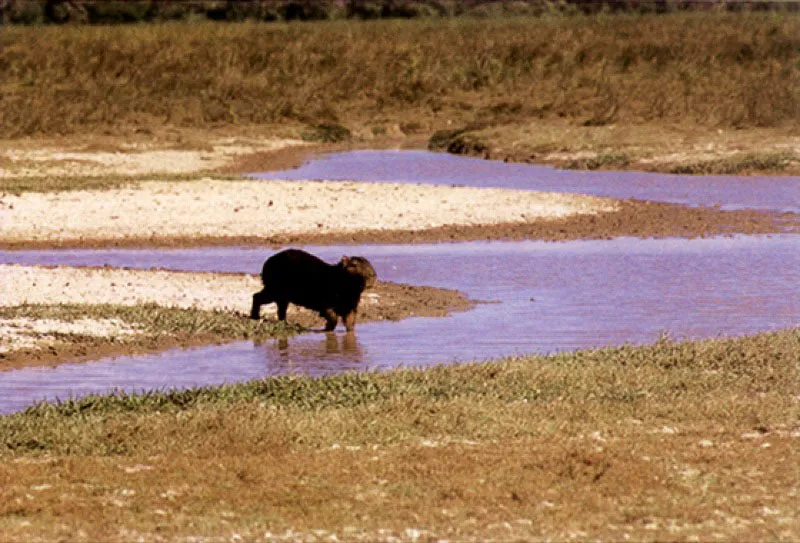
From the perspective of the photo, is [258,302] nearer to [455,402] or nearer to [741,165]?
[455,402]

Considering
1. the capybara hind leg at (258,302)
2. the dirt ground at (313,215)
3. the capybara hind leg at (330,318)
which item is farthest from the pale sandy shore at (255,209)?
the capybara hind leg at (330,318)

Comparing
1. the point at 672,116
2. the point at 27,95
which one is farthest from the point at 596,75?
the point at 27,95

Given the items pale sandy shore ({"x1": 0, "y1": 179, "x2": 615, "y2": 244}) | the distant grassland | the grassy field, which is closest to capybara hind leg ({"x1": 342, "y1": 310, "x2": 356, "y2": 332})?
the grassy field

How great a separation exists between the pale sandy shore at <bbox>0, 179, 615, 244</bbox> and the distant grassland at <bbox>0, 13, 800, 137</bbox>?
10768 millimetres

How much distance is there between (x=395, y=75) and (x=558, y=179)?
48.2ft

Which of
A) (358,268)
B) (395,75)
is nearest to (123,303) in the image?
(358,268)

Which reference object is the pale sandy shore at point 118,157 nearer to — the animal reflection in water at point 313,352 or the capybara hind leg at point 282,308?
the capybara hind leg at point 282,308

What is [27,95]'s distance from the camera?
3894 centimetres

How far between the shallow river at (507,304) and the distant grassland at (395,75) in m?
15.6

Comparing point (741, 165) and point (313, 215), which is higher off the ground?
point (313, 215)

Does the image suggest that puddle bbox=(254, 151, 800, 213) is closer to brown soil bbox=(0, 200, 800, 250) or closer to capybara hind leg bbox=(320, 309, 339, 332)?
brown soil bbox=(0, 200, 800, 250)

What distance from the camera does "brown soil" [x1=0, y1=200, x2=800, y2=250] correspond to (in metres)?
21.3

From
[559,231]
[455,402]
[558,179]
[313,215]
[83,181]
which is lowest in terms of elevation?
[558,179]

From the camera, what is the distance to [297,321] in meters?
15.5
